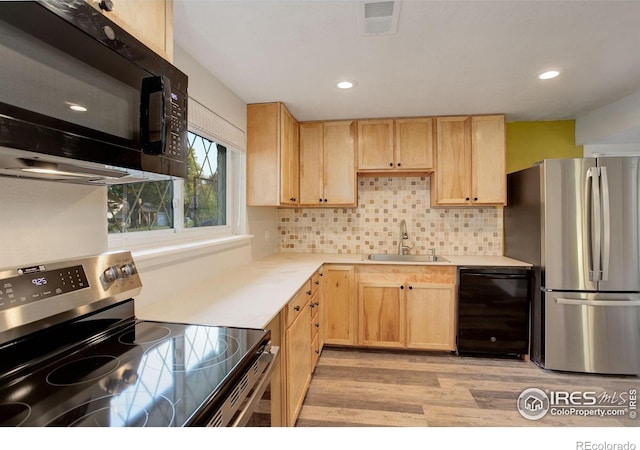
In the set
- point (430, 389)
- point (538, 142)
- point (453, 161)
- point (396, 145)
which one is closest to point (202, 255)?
point (430, 389)

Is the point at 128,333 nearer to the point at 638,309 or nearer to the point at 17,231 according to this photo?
the point at 17,231

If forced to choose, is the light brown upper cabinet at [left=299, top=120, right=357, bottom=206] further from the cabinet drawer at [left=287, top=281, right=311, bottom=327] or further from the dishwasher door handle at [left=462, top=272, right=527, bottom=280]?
the dishwasher door handle at [left=462, top=272, right=527, bottom=280]

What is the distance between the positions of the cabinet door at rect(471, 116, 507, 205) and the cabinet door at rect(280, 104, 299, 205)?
5.48 ft

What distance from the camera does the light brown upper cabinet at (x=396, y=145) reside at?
307cm

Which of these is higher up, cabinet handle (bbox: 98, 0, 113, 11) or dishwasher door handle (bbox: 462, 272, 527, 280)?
cabinet handle (bbox: 98, 0, 113, 11)

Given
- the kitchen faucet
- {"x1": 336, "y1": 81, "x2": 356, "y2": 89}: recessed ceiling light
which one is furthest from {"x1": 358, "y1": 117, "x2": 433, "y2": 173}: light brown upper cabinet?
{"x1": 336, "y1": 81, "x2": 356, "y2": 89}: recessed ceiling light

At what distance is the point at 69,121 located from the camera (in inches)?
29.0

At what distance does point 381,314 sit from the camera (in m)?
2.93

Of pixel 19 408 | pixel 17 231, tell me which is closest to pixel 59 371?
pixel 19 408

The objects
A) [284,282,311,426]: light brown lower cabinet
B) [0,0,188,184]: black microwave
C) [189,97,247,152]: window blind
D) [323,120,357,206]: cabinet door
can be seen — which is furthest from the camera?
[323,120,357,206]: cabinet door

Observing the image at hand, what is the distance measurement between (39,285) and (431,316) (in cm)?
273

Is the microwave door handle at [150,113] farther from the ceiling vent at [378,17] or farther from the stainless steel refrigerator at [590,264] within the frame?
the stainless steel refrigerator at [590,264]

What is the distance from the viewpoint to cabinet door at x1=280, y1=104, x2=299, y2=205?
2.73 m

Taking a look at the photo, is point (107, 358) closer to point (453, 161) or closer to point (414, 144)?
point (414, 144)
